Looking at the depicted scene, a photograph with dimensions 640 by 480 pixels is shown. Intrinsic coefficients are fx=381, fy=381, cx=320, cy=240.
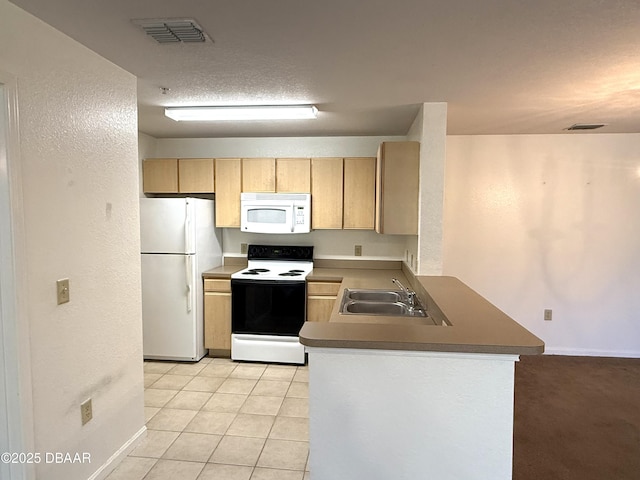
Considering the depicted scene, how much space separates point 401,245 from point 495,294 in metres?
1.12

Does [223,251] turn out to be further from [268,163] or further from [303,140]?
[303,140]

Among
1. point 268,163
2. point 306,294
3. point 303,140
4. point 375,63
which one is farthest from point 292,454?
point 303,140

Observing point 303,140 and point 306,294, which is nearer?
point 306,294

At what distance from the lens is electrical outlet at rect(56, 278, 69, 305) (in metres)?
1.75

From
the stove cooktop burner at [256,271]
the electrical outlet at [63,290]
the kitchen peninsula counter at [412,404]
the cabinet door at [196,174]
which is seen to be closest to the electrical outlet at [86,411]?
the electrical outlet at [63,290]

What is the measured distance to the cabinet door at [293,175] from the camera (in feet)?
12.7

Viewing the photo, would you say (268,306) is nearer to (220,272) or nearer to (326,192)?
(220,272)

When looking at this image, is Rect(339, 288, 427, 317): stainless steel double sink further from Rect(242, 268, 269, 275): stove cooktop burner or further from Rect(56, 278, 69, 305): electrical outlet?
Rect(56, 278, 69, 305): electrical outlet

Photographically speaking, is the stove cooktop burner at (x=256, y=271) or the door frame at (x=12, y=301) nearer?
the door frame at (x=12, y=301)

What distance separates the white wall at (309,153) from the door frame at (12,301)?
2.75 meters

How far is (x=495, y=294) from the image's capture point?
4.07 meters

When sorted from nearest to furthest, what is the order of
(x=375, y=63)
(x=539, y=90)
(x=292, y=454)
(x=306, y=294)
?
(x=375, y=63), (x=292, y=454), (x=539, y=90), (x=306, y=294)

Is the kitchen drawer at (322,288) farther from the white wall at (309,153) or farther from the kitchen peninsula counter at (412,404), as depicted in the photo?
the kitchen peninsula counter at (412,404)

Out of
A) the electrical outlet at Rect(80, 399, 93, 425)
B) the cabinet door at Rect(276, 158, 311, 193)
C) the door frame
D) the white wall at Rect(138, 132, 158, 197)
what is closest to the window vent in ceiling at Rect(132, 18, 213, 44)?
the door frame
